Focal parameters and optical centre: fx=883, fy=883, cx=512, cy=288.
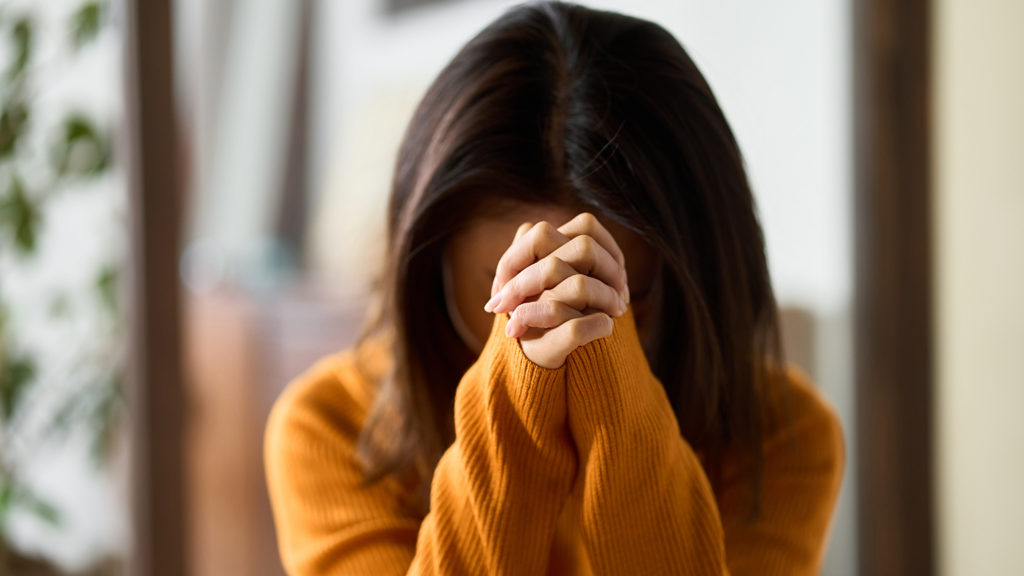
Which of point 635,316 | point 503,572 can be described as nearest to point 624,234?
point 635,316

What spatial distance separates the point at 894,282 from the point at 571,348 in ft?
3.86

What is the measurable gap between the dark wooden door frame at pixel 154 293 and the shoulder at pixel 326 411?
8.7 inches

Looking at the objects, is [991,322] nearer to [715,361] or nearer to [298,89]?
[715,361]

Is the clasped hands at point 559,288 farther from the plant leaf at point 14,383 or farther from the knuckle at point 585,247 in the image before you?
the plant leaf at point 14,383

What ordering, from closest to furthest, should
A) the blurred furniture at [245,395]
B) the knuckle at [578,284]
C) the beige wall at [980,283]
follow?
1. the knuckle at [578,284]
2. the beige wall at [980,283]
3. the blurred furniture at [245,395]

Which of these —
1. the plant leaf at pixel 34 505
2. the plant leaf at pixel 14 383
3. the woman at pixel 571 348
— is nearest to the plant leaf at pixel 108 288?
the plant leaf at pixel 14 383

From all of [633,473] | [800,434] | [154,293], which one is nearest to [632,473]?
[633,473]

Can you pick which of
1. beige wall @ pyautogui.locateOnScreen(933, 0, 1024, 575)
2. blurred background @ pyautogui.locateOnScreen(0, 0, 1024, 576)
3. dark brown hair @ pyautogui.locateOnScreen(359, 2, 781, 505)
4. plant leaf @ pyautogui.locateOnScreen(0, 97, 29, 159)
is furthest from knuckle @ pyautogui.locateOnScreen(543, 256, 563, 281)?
beige wall @ pyautogui.locateOnScreen(933, 0, 1024, 575)

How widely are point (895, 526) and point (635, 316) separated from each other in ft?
3.71

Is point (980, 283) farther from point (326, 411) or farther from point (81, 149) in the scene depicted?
point (81, 149)

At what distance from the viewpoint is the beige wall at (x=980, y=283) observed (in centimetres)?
128

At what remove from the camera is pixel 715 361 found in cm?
66

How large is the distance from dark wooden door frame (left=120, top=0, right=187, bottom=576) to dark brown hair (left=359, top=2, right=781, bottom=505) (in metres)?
0.41

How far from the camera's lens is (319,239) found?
2400 millimetres
